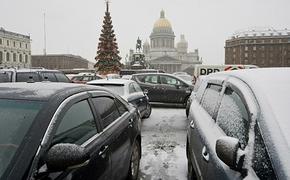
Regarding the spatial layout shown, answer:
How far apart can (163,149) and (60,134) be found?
4511 mm

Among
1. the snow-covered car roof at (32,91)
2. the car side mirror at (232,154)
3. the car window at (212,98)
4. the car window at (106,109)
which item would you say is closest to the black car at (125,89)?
the car window at (212,98)

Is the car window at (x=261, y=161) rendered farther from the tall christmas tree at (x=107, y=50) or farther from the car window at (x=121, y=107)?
the tall christmas tree at (x=107, y=50)

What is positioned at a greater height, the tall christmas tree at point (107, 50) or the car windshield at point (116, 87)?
the tall christmas tree at point (107, 50)

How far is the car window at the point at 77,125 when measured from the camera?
8.53ft

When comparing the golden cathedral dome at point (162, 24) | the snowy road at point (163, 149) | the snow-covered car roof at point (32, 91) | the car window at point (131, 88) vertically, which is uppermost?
the golden cathedral dome at point (162, 24)

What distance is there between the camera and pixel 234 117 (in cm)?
263

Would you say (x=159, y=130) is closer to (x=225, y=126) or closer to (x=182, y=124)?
(x=182, y=124)

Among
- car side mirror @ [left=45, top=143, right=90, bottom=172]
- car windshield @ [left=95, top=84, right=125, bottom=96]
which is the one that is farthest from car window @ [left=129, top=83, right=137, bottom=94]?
car side mirror @ [left=45, top=143, right=90, bottom=172]

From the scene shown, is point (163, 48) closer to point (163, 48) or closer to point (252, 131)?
point (163, 48)

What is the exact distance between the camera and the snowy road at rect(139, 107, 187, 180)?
5242 millimetres

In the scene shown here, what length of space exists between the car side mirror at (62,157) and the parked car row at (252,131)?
1009mm

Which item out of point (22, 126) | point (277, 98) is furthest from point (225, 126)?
point (22, 126)

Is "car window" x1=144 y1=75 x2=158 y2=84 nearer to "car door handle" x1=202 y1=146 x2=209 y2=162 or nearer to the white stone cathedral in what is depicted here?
"car door handle" x1=202 y1=146 x2=209 y2=162

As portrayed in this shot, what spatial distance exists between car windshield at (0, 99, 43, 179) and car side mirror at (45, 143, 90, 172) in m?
0.26
